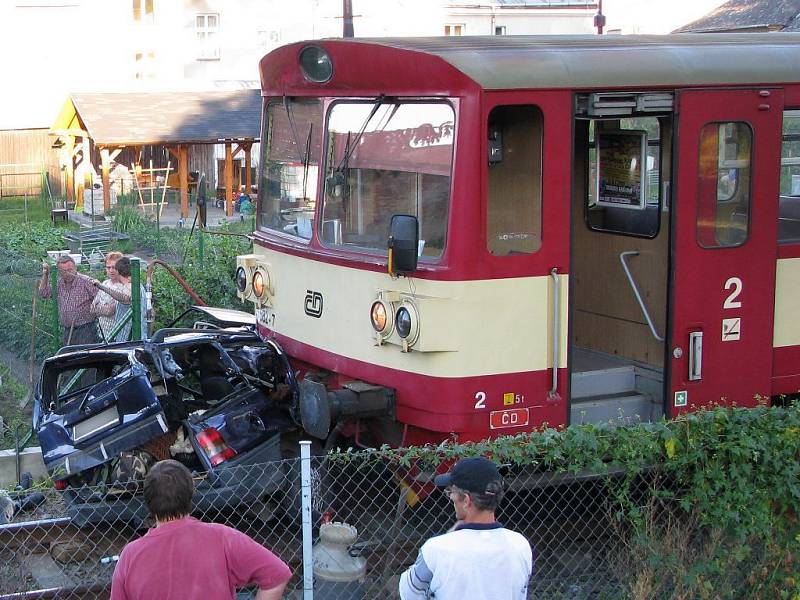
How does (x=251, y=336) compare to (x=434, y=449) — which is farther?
(x=251, y=336)

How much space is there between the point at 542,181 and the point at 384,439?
1.91 meters

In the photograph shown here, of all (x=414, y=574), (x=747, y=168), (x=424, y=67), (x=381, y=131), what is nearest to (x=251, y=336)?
(x=381, y=131)

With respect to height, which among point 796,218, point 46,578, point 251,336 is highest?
point 796,218

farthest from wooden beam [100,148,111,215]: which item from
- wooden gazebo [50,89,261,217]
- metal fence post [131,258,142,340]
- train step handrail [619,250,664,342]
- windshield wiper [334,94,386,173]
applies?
train step handrail [619,250,664,342]

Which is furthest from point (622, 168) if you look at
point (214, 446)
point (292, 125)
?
point (214, 446)

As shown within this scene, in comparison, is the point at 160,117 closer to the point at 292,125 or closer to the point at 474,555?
the point at 292,125

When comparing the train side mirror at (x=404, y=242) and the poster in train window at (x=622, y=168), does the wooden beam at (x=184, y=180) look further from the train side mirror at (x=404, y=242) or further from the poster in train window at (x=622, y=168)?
the train side mirror at (x=404, y=242)

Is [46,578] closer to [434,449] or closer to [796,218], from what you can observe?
[434,449]

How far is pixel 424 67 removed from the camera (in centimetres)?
633

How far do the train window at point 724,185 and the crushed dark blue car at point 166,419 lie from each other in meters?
2.81

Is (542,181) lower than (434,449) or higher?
higher

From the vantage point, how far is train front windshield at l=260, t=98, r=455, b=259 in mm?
6414

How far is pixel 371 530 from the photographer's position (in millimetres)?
7125

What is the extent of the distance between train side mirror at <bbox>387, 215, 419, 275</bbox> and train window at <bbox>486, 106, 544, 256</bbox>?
46 centimetres
